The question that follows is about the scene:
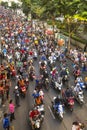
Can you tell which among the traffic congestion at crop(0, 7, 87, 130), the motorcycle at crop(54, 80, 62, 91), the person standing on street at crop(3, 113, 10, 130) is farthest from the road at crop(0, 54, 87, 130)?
the person standing on street at crop(3, 113, 10, 130)

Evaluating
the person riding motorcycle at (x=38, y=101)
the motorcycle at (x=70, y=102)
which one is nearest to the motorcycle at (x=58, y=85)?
the motorcycle at (x=70, y=102)

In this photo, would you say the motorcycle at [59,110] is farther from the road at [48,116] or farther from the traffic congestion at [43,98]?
the road at [48,116]

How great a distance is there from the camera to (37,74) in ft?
105

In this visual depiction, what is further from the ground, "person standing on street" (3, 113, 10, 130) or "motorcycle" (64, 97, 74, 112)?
"person standing on street" (3, 113, 10, 130)

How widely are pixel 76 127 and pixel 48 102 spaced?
354 inches

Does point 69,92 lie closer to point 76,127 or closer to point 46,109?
point 46,109

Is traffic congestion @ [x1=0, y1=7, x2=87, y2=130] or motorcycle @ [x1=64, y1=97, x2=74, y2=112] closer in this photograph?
traffic congestion @ [x1=0, y1=7, x2=87, y2=130]

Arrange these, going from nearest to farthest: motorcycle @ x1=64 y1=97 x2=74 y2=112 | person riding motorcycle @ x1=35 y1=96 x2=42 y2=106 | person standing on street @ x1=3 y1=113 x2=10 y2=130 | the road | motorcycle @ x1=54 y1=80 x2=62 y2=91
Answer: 1. person standing on street @ x1=3 y1=113 x2=10 y2=130
2. the road
3. motorcycle @ x1=64 y1=97 x2=74 y2=112
4. person riding motorcycle @ x1=35 y1=96 x2=42 y2=106
5. motorcycle @ x1=54 y1=80 x2=62 y2=91

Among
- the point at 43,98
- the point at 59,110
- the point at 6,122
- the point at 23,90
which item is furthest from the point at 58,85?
the point at 6,122

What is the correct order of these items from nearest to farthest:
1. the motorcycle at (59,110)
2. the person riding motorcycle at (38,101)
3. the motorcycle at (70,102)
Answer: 1. the motorcycle at (59,110)
2. the motorcycle at (70,102)
3. the person riding motorcycle at (38,101)

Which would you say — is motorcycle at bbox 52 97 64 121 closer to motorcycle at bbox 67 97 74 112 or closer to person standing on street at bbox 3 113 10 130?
motorcycle at bbox 67 97 74 112

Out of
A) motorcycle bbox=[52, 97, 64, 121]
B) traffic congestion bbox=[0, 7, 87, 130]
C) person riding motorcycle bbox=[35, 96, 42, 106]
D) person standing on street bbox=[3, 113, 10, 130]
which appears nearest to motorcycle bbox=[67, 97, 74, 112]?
traffic congestion bbox=[0, 7, 87, 130]

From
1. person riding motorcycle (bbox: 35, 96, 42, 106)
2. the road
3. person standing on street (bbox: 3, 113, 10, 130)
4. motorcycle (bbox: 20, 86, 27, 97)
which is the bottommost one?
the road

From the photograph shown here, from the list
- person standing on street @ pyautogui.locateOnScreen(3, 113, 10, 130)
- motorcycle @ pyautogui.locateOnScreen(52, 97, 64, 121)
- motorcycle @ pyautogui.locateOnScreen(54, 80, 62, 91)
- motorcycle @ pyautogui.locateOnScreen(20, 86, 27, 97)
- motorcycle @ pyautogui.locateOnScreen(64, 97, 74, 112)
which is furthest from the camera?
motorcycle @ pyautogui.locateOnScreen(54, 80, 62, 91)
